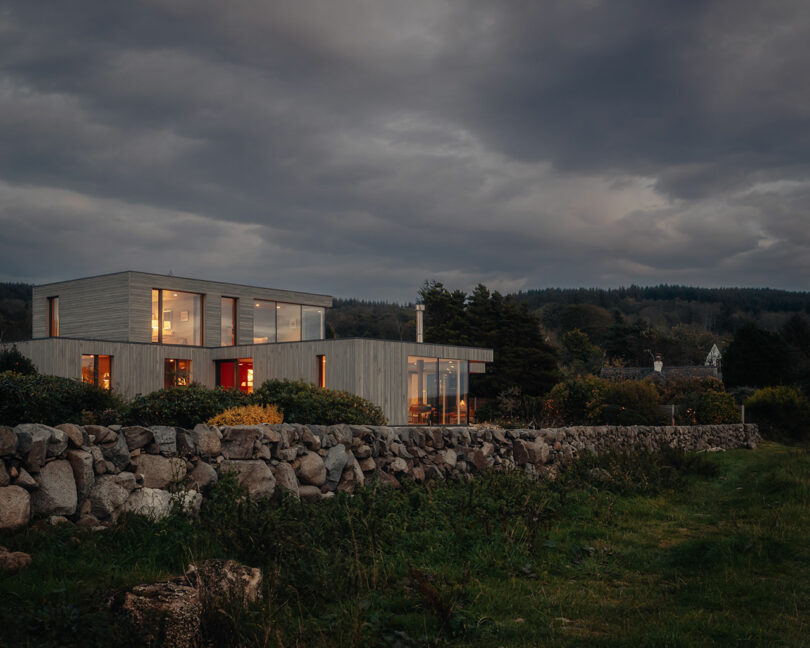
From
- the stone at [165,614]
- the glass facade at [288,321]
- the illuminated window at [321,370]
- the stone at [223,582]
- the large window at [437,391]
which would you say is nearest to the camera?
the stone at [165,614]

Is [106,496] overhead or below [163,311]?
below

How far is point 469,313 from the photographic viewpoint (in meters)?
43.6

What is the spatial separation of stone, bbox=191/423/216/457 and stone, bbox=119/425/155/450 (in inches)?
17.8

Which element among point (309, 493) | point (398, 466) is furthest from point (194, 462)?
point (398, 466)

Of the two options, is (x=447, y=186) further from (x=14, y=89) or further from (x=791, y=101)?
(x=14, y=89)

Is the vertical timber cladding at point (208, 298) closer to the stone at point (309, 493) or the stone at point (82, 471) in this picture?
the stone at point (309, 493)

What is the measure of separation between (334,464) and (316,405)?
5282 millimetres

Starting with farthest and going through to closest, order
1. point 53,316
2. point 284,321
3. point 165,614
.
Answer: point 284,321
point 53,316
point 165,614

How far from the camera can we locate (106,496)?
15.9ft

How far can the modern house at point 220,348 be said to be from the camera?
20.1 m

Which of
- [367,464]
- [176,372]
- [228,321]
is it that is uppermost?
[228,321]

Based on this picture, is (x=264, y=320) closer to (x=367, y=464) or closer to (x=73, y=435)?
(x=367, y=464)

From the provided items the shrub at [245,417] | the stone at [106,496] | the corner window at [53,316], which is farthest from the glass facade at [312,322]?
the stone at [106,496]

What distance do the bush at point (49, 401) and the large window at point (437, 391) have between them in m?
10.2
